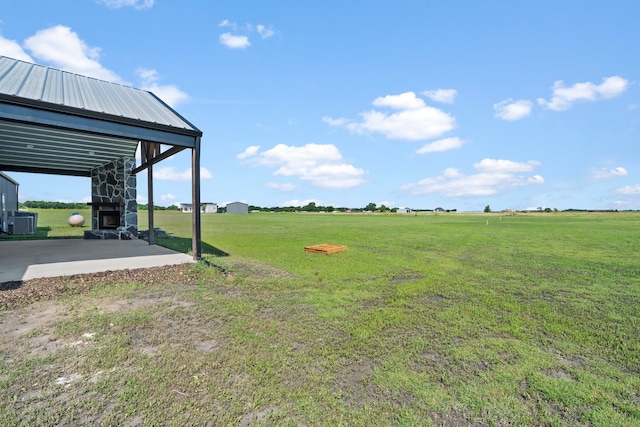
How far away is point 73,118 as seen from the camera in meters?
5.58

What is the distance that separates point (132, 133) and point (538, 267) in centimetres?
999

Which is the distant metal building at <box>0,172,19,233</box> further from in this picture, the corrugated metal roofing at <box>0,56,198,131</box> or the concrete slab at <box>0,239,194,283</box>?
the corrugated metal roofing at <box>0,56,198,131</box>

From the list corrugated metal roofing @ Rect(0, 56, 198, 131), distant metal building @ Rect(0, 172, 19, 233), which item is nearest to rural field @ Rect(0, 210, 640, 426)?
corrugated metal roofing @ Rect(0, 56, 198, 131)

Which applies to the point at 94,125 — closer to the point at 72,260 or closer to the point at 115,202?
the point at 72,260

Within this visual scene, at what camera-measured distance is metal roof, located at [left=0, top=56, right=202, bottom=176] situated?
5.30 metres

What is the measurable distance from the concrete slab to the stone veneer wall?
3167 millimetres

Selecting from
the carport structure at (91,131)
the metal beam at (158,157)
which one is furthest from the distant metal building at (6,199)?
the metal beam at (158,157)

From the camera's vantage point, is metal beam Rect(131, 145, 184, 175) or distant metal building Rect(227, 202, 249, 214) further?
distant metal building Rect(227, 202, 249, 214)

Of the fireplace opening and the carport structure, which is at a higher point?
the carport structure

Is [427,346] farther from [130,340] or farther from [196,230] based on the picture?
[196,230]

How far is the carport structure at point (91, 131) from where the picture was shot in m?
5.44

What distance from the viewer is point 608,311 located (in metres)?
4.39

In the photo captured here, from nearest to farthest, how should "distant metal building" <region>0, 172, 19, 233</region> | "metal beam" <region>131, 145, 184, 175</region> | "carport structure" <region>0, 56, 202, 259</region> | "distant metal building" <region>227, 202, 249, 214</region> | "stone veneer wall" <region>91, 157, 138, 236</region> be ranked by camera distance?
"carport structure" <region>0, 56, 202, 259</region>, "metal beam" <region>131, 145, 184, 175</region>, "stone veneer wall" <region>91, 157, 138, 236</region>, "distant metal building" <region>0, 172, 19, 233</region>, "distant metal building" <region>227, 202, 249, 214</region>

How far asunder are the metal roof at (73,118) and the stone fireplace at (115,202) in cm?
97
